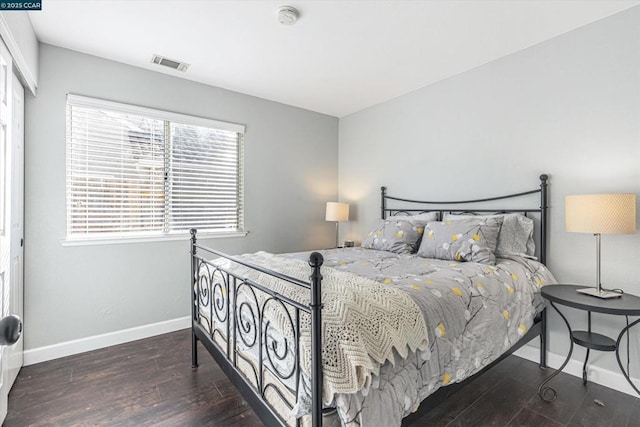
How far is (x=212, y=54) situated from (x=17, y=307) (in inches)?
99.9

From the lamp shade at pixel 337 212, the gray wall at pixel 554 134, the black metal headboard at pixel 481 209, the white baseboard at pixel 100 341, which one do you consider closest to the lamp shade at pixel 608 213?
the gray wall at pixel 554 134

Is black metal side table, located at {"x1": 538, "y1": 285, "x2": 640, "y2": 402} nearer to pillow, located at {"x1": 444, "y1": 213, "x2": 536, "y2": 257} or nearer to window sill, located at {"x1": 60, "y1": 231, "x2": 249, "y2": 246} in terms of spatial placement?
pillow, located at {"x1": 444, "y1": 213, "x2": 536, "y2": 257}

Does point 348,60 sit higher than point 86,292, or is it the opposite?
point 348,60

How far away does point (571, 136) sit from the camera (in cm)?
243

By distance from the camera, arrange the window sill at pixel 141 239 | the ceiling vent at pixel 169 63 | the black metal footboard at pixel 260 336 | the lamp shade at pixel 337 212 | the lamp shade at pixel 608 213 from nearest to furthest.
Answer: the black metal footboard at pixel 260 336
the lamp shade at pixel 608 213
the window sill at pixel 141 239
the ceiling vent at pixel 169 63
the lamp shade at pixel 337 212

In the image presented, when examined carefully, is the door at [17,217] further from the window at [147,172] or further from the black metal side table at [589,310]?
the black metal side table at [589,310]

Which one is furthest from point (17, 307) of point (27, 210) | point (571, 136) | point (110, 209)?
point (571, 136)

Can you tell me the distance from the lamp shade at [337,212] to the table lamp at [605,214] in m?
2.51

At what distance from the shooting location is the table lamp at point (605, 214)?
191cm

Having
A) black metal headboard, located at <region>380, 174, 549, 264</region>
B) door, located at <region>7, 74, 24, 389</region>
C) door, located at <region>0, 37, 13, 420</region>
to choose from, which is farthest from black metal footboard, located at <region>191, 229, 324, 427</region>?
black metal headboard, located at <region>380, 174, 549, 264</region>

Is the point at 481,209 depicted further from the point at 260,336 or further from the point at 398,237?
the point at 260,336

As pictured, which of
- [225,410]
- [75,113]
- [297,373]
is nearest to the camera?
A: [297,373]

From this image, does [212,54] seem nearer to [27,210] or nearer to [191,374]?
[27,210]

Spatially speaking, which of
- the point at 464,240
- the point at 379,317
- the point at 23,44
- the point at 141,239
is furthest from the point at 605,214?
the point at 23,44
